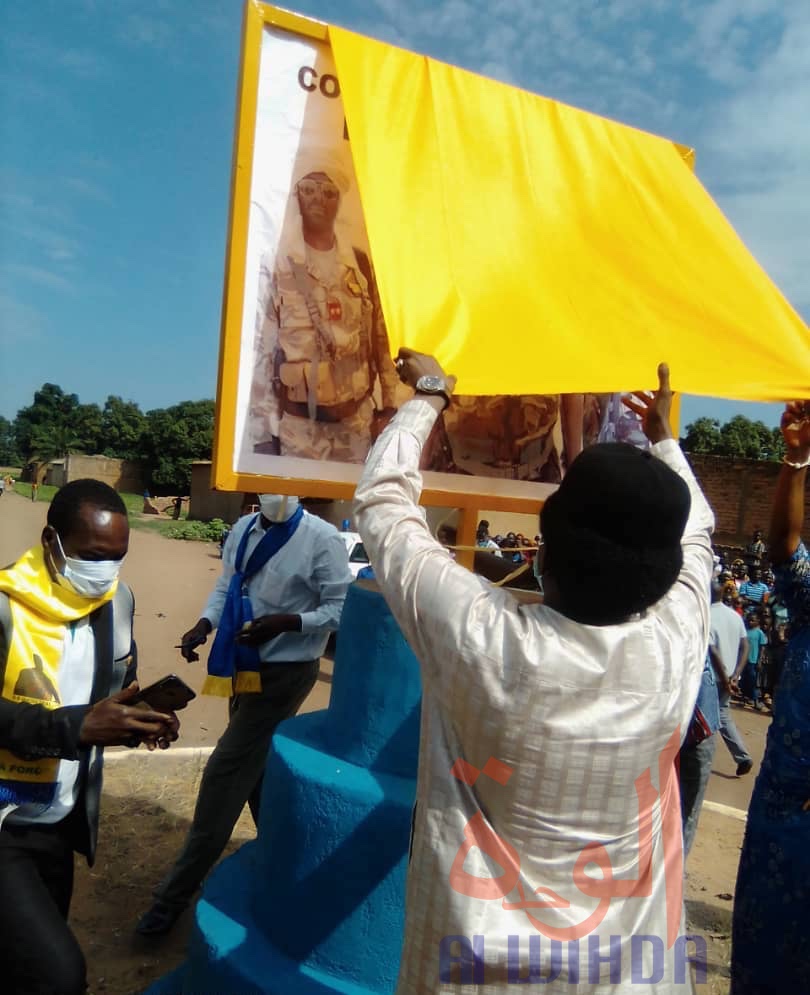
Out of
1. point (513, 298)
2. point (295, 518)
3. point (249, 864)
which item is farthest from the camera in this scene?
point (295, 518)

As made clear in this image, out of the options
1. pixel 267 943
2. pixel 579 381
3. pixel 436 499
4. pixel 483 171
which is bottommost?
pixel 267 943

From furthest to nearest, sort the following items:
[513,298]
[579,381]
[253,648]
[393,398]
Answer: [253,648] → [393,398] → [513,298] → [579,381]

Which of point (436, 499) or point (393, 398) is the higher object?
point (393, 398)

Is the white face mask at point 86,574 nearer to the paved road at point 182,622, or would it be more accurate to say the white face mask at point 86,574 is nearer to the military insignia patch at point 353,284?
the military insignia patch at point 353,284

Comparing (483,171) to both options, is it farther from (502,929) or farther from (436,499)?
(502,929)

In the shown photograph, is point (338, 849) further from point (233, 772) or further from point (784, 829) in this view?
point (784, 829)

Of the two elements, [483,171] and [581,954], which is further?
[483,171]

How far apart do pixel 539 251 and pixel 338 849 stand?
1.87m

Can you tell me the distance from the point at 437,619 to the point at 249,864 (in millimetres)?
1910

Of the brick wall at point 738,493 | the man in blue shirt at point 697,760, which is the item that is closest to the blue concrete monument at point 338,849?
the man in blue shirt at point 697,760

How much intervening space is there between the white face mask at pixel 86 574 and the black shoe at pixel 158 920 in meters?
1.86

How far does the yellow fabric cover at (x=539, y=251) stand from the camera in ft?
6.57

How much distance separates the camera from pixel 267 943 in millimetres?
2395

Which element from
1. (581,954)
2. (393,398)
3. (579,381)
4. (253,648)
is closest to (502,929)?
(581,954)
